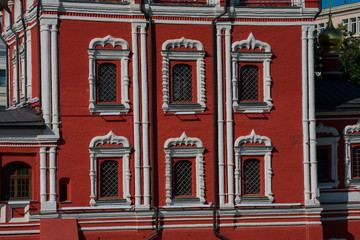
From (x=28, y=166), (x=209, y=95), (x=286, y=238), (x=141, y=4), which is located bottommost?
(x=286, y=238)

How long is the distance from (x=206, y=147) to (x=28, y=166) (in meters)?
5.32

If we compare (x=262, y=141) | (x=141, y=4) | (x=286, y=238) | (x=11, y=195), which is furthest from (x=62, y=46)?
(x=286, y=238)

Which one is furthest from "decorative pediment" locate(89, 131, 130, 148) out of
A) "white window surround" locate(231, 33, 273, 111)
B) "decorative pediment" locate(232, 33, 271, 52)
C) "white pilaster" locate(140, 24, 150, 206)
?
"decorative pediment" locate(232, 33, 271, 52)

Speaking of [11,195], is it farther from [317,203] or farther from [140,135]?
[317,203]

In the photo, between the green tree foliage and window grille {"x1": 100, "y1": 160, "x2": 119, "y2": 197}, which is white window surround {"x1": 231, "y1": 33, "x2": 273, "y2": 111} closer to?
window grille {"x1": 100, "y1": 160, "x2": 119, "y2": 197}

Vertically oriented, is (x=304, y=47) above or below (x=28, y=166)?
above

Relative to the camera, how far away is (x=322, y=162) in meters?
32.0

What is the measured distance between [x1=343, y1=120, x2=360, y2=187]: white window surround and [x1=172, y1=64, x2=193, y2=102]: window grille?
595 centimetres

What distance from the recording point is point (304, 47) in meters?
29.8

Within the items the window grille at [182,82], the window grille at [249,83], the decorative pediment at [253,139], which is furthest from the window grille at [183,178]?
the window grille at [249,83]

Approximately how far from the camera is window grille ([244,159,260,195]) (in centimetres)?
2946

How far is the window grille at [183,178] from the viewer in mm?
29000

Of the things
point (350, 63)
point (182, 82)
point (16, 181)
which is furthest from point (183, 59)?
point (350, 63)

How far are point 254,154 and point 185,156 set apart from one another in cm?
215
